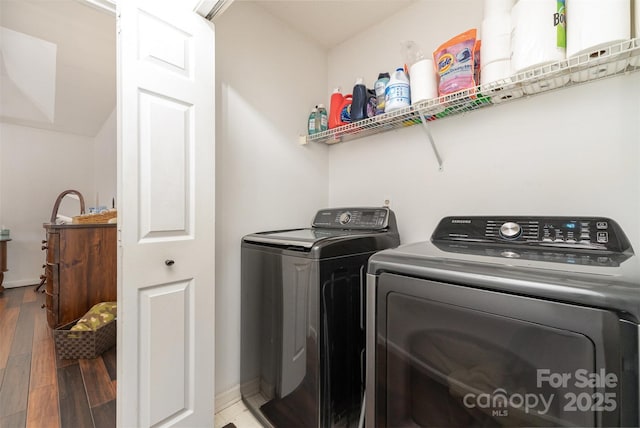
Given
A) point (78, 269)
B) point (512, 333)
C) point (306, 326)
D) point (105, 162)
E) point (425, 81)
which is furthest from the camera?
point (105, 162)

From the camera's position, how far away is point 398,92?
4.71 feet

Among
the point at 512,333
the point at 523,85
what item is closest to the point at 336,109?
the point at 523,85

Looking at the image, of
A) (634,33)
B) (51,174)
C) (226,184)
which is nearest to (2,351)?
(226,184)

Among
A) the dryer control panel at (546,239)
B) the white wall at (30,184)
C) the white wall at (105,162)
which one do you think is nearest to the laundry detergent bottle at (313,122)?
the dryer control panel at (546,239)

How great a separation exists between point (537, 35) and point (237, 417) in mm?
2354

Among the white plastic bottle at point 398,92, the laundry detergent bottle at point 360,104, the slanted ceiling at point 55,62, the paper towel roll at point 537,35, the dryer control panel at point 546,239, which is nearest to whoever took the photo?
the dryer control panel at point 546,239

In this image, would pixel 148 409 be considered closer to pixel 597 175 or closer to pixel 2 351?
pixel 2 351

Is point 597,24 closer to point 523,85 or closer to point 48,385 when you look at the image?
point 523,85

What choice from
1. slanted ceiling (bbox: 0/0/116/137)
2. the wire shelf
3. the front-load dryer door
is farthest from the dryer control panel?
slanted ceiling (bbox: 0/0/116/137)

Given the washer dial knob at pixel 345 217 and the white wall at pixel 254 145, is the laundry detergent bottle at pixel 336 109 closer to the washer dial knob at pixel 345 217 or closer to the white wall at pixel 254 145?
the white wall at pixel 254 145

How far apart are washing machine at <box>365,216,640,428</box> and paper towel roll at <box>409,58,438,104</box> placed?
2.59 feet

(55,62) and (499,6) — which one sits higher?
(55,62)

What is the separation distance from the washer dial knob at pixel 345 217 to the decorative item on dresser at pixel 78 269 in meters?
2.45

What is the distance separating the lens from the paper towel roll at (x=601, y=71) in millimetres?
1012
